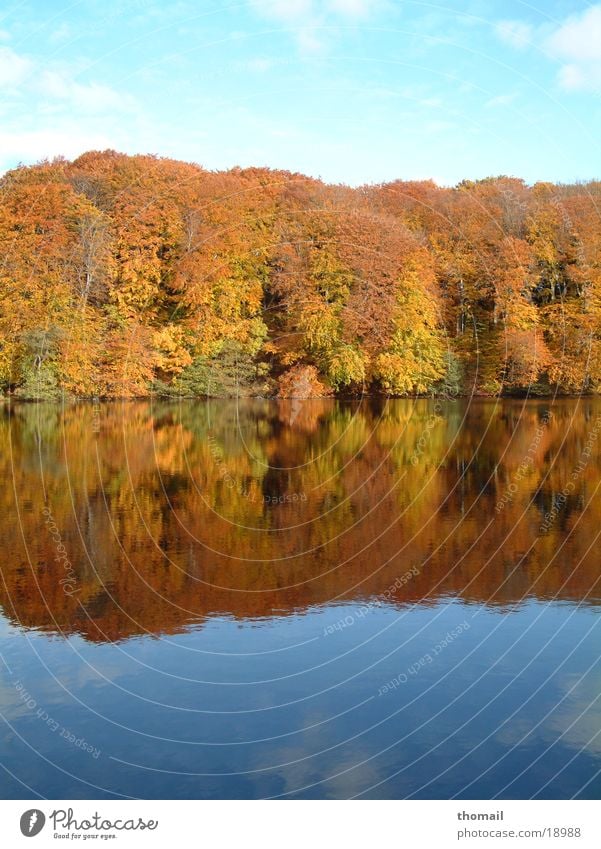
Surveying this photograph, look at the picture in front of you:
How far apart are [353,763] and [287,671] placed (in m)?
2.20

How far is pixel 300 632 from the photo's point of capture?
37.4 feet

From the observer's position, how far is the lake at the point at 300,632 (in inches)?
312

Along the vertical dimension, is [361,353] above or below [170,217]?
below

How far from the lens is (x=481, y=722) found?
8797mm

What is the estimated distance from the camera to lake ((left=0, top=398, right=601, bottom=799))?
7.93 meters

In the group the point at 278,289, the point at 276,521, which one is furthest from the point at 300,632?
the point at 278,289

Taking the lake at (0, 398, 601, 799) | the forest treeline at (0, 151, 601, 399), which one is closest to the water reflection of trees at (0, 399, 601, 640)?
the lake at (0, 398, 601, 799)

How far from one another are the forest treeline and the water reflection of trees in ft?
60.9

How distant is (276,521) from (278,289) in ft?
132

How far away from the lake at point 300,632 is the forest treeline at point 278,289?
2909cm

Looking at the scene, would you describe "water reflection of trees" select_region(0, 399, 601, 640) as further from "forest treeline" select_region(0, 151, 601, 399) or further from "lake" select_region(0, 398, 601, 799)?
"forest treeline" select_region(0, 151, 601, 399)

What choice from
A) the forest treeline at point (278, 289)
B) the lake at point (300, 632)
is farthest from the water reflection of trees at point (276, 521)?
the forest treeline at point (278, 289)

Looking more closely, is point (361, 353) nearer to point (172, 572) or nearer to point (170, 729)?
point (172, 572)

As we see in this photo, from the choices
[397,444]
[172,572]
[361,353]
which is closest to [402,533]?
[172,572]
